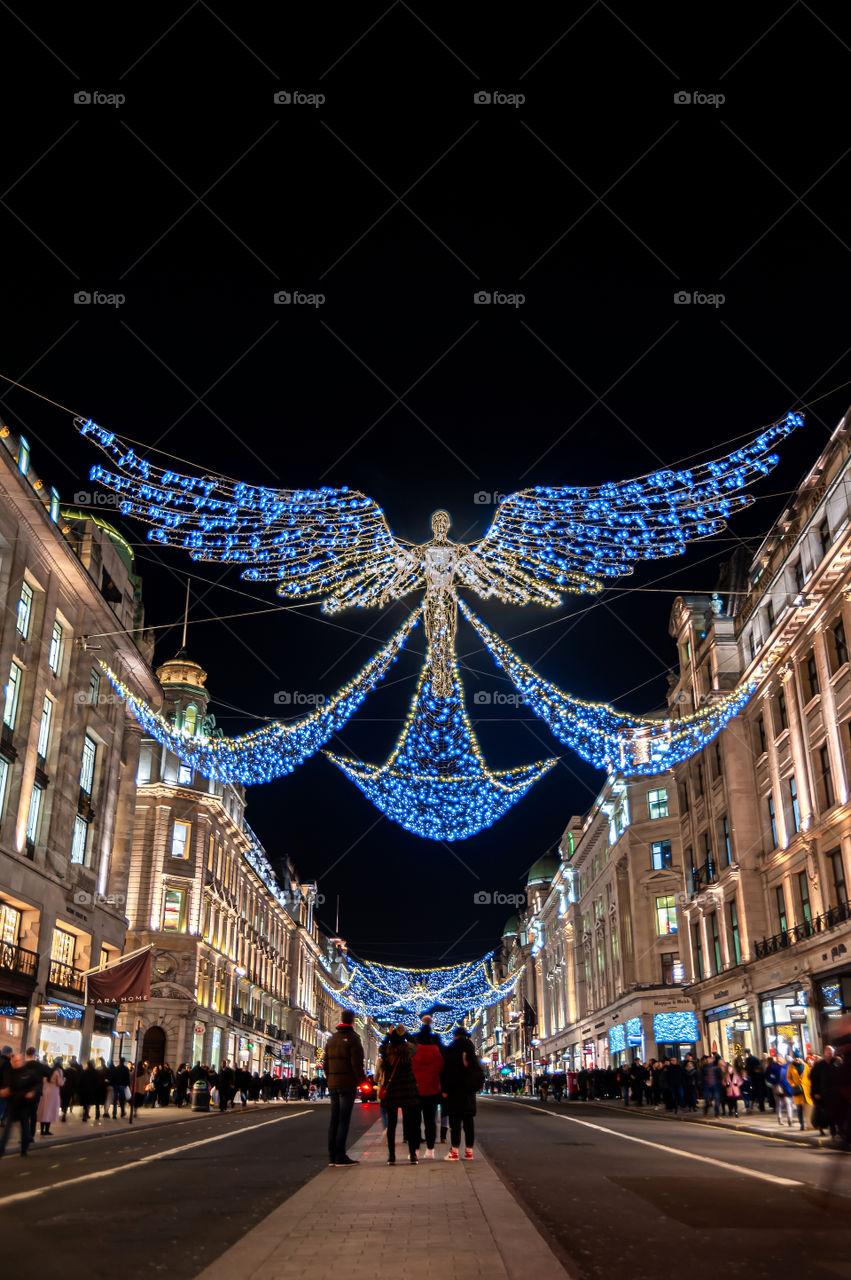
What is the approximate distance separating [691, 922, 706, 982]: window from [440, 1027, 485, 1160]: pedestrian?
34.9 metres

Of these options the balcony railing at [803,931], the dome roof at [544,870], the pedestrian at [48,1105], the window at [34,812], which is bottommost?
the pedestrian at [48,1105]

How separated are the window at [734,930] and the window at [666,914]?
502 inches

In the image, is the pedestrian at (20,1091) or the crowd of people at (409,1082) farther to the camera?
the pedestrian at (20,1091)

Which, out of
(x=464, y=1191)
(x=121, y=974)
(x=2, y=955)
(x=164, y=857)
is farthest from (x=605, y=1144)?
(x=164, y=857)

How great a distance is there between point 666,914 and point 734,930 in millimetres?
13697

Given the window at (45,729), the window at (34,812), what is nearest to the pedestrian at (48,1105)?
the window at (34,812)

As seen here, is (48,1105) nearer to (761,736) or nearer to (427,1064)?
(427,1064)

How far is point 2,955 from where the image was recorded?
27734 mm

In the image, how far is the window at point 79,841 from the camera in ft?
117

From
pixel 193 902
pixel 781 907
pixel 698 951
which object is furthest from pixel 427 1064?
pixel 193 902

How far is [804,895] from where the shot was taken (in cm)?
3400

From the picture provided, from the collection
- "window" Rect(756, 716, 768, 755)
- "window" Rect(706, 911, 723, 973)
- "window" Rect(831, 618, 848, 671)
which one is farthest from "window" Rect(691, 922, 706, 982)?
"window" Rect(831, 618, 848, 671)

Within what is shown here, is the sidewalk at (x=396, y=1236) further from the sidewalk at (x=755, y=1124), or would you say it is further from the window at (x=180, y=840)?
the window at (x=180, y=840)

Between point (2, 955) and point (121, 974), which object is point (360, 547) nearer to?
point (2, 955)
